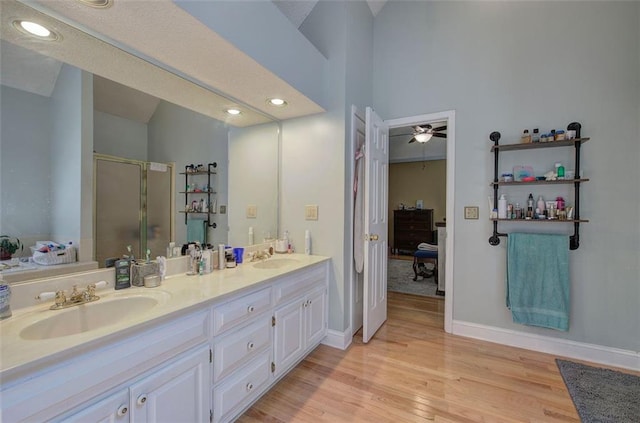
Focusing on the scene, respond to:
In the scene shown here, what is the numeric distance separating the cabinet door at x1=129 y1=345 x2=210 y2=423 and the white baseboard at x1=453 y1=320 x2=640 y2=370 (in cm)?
239

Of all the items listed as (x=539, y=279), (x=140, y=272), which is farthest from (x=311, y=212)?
(x=539, y=279)

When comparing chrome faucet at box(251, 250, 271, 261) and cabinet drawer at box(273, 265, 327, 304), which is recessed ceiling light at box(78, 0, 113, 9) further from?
chrome faucet at box(251, 250, 271, 261)

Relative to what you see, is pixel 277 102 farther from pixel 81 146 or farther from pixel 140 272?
pixel 140 272

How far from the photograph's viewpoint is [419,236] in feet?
24.2

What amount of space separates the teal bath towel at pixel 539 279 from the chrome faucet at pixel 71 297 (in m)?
2.98

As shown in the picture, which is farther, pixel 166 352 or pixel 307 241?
pixel 307 241

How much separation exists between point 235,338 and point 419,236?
665 centimetres

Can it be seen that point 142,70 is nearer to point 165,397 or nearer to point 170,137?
point 170,137

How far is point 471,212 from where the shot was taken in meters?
2.64

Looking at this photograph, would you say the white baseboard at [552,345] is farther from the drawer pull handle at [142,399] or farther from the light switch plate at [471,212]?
the drawer pull handle at [142,399]

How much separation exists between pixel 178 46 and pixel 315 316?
6.80 feet

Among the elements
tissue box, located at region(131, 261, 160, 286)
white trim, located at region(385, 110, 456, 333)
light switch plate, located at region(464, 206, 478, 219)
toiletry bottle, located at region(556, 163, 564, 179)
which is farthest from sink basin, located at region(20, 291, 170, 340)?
toiletry bottle, located at region(556, 163, 564, 179)

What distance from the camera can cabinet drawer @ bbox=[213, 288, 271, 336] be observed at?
4.62 ft

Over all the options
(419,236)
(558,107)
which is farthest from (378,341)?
(419,236)
